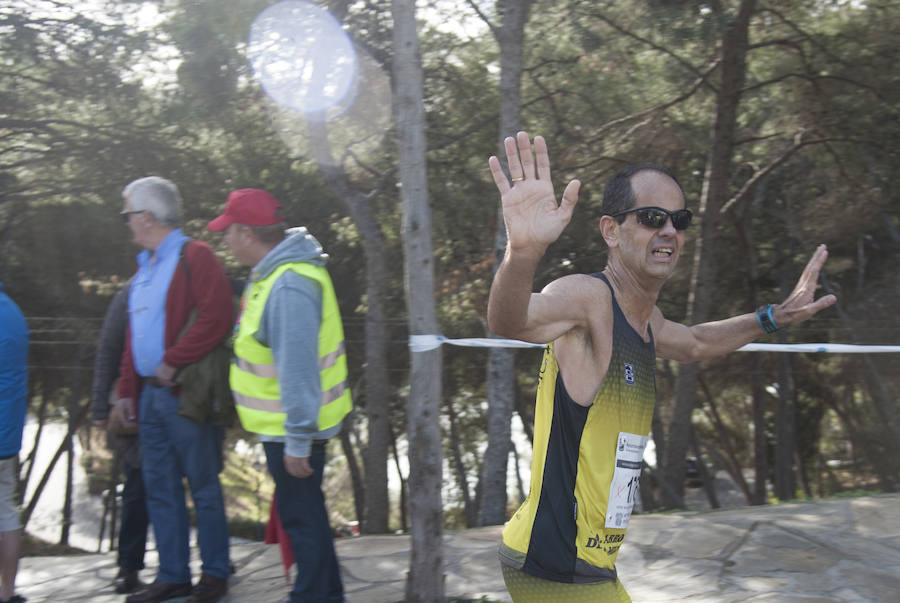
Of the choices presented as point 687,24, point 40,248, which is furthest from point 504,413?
point 40,248

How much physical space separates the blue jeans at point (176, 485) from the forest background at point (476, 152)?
11.0 ft

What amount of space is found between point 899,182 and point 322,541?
30.0 feet

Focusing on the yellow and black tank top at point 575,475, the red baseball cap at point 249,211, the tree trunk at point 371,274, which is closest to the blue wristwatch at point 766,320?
Answer: the yellow and black tank top at point 575,475

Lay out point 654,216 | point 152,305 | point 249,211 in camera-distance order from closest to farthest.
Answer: point 654,216 → point 249,211 → point 152,305

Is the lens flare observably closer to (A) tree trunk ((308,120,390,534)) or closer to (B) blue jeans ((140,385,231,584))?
(A) tree trunk ((308,120,390,534))

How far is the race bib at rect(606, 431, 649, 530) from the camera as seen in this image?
99.2 inches

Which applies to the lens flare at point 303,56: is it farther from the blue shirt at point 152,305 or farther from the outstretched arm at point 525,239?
the outstretched arm at point 525,239

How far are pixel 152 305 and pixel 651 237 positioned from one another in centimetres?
294

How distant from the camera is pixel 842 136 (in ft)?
35.4

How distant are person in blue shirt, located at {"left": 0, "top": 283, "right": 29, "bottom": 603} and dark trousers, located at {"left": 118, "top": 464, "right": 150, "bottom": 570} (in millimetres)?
525

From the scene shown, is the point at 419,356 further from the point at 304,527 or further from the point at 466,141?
the point at 466,141

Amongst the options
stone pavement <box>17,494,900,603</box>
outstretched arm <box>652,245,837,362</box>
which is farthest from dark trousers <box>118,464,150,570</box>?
outstretched arm <box>652,245,837,362</box>

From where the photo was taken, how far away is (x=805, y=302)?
3275 millimetres

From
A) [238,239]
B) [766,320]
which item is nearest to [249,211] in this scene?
[238,239]
